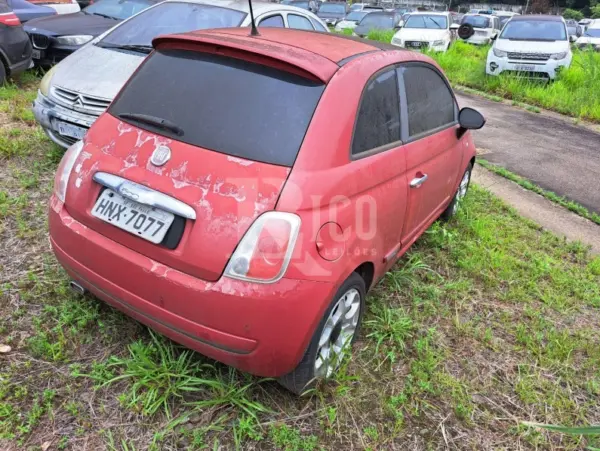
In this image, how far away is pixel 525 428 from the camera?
244cm

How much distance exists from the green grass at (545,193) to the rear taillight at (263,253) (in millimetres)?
4329

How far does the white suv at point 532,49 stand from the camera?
11398 mm

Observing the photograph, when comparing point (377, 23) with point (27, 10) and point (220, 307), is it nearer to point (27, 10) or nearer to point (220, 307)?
point (27, 10)

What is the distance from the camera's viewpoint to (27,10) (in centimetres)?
886

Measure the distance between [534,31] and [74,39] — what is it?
10.6m

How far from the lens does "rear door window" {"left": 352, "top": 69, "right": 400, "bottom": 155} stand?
2.44 m

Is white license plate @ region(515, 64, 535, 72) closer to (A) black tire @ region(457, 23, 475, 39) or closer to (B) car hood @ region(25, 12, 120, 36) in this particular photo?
(B) car hood @ region(25, 12, 120, 36)

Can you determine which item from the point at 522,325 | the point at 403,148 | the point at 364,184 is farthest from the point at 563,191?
the point at 364,184

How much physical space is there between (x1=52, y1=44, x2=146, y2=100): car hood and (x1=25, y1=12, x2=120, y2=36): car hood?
8.41 ft

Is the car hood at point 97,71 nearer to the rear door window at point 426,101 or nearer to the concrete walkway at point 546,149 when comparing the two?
the rear door window at point 426,101

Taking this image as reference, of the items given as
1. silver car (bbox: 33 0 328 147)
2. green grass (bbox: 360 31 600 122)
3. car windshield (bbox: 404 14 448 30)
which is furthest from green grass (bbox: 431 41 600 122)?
silver car (bbox: 33 0 328 147)

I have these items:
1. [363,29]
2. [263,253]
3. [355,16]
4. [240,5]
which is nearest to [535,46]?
[363,29]

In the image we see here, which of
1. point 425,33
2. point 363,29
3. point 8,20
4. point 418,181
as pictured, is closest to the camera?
point 418,181

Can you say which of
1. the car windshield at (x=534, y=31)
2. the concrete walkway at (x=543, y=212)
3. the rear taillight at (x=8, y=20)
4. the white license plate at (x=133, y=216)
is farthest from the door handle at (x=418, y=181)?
the car windshield at (x=534, y=31)
